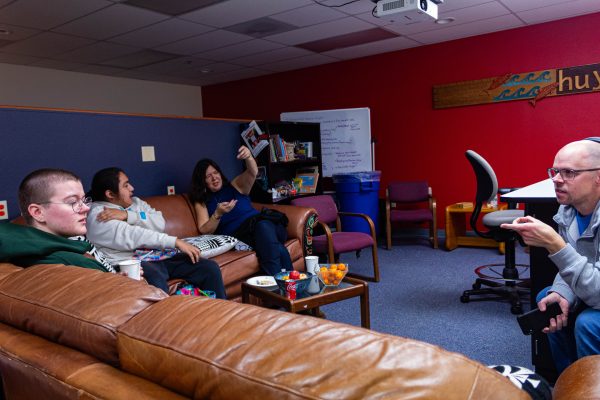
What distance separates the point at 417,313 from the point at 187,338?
2.73m

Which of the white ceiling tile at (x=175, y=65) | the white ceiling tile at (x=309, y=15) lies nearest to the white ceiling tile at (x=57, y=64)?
the white ceiling tile at (x=175, y=65)

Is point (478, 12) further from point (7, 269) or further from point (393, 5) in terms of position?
point (7, 269)

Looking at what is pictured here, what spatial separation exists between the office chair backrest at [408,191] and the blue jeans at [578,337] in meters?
3.80

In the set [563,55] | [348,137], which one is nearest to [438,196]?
[348,137]

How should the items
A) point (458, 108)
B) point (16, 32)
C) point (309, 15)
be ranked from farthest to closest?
point (458, 108) → point (16, 32) → point (309, 15)

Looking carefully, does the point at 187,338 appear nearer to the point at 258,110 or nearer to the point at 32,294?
the point at 32,294

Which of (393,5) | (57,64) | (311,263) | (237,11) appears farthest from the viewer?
(57,64)

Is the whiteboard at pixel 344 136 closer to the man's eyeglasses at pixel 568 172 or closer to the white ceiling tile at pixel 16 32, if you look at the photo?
the white ceiling tile at pixel 16 32

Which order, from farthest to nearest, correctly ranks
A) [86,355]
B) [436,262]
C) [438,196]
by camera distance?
[438,196] < [436,262] < [86,355]

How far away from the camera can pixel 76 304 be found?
0.97 meters

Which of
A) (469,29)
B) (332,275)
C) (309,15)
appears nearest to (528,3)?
(469,29)

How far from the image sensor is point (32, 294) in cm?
107

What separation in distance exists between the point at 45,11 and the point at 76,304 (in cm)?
397

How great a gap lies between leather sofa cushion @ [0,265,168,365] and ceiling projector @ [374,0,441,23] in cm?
354
